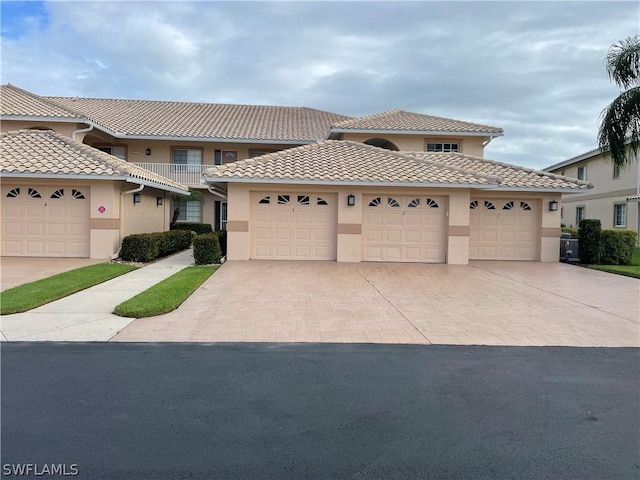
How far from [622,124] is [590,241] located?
14.5 ft

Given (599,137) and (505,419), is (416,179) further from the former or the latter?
(505,419)

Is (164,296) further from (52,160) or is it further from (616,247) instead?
(616,247)

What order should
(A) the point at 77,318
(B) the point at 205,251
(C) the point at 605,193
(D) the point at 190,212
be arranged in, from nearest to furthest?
(A) the point at 77,318 → (B) the point at 205,251 → (D) the point at 190,212 → (C) the point at 605,193

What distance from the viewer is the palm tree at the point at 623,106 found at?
16688 millimetres

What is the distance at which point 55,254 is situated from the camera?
1623 cm

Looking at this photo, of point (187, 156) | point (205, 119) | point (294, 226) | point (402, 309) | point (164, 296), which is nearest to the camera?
point (402, 309)

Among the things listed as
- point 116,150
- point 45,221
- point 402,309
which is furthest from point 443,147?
point 45,221

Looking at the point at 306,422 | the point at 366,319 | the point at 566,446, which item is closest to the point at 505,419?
the point at 566,446

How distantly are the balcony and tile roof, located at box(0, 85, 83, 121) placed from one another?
614 centimetres

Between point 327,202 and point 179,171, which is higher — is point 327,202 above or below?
below

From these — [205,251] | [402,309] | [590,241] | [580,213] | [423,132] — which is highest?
[423,132]

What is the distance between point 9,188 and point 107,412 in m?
14.8

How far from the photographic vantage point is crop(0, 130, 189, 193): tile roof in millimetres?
15438

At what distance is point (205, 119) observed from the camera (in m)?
32.2
